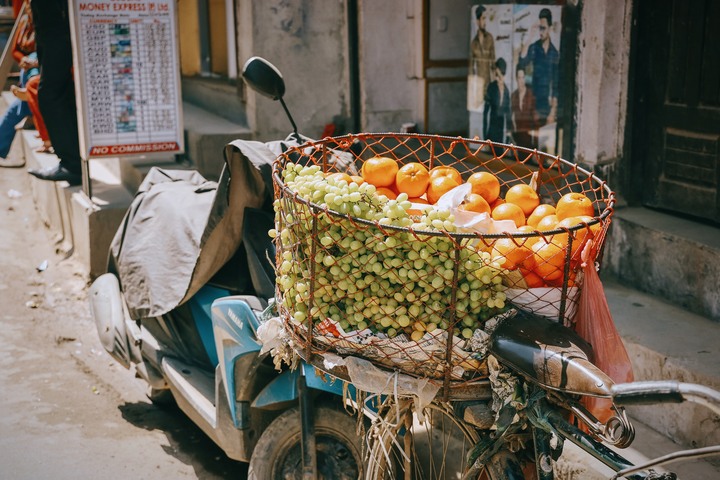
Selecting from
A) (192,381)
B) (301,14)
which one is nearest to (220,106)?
(301,14)

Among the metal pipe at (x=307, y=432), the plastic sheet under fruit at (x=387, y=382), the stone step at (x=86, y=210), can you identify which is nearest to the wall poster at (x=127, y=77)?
the stone step at (x=86, y=210)

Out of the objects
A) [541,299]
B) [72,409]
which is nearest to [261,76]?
[541,299]

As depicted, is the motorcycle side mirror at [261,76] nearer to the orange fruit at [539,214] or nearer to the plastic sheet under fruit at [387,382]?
the orange fruit at [539,214]

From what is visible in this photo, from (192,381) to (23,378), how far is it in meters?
1.58

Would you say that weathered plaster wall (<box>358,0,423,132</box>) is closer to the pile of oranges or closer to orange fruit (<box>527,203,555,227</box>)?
the pile of oranges

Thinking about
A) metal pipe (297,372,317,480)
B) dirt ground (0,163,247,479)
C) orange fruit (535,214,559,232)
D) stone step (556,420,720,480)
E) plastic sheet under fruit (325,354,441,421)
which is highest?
orange fruit (535,214,559,232)

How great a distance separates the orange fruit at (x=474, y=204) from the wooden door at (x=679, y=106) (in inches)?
102

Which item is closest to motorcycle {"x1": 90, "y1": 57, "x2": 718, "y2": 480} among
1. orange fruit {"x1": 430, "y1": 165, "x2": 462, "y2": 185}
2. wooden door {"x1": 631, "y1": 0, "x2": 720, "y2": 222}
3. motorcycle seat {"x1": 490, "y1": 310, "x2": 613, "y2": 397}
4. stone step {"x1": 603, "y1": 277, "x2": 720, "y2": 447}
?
motorcycle seat {"x1": 490, "y1": 310, "x2": 613, "y2": 397}

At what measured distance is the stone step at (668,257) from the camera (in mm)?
4309

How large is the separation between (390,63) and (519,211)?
5539 mm

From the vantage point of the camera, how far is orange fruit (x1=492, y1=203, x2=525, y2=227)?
261cm

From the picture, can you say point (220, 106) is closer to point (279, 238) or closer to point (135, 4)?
point (135, 4)

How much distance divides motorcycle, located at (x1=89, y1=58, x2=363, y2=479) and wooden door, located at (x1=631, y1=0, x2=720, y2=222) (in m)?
2.39

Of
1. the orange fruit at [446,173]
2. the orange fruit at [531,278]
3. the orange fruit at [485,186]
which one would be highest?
the orange fruit at [446,173]
